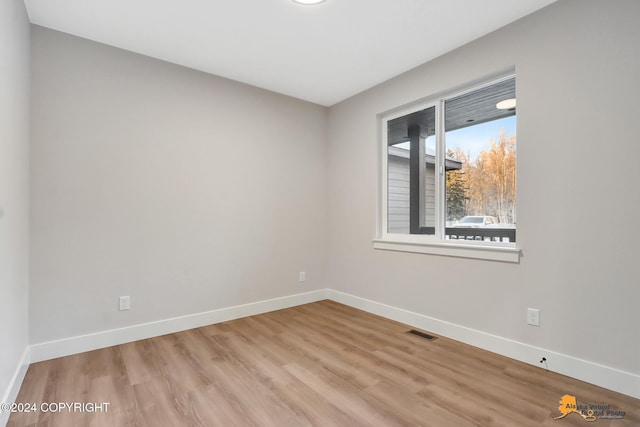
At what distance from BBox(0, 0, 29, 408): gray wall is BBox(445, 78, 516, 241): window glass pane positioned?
3.26 meters

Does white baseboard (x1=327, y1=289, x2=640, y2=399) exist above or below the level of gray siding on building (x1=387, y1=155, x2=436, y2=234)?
below

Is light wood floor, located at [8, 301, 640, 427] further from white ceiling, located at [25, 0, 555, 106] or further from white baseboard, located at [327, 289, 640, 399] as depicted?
white ceiling, located at [25, 0, 555, 106]

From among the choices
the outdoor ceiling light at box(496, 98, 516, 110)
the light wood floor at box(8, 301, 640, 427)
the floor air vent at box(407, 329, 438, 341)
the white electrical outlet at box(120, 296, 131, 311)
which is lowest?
the floor air vent at box(407, 329, 438, 341)

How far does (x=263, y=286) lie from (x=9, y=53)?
2.84 meters

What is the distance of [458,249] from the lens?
284 cm

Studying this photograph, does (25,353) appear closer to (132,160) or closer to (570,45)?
(132,160)

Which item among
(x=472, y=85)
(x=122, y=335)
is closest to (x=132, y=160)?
(x=122, y=335)

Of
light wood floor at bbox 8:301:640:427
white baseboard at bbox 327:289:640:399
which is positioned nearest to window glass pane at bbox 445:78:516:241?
white baseboard at bbox 327:289:640:399

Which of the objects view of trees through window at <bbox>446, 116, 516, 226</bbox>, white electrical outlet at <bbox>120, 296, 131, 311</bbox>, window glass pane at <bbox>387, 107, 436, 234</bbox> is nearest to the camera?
view of trees through window at <bbox>446, 116, 516, 226</bbox>

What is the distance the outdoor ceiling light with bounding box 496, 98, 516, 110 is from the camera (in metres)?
2.63

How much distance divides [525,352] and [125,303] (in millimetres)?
3320

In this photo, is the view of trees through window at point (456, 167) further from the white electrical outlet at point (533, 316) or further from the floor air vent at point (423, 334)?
the floor air vent at point (423, 334)

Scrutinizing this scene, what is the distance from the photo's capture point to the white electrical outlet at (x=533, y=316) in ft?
7.67

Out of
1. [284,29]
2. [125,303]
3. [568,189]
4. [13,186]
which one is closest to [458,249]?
[568,189]
